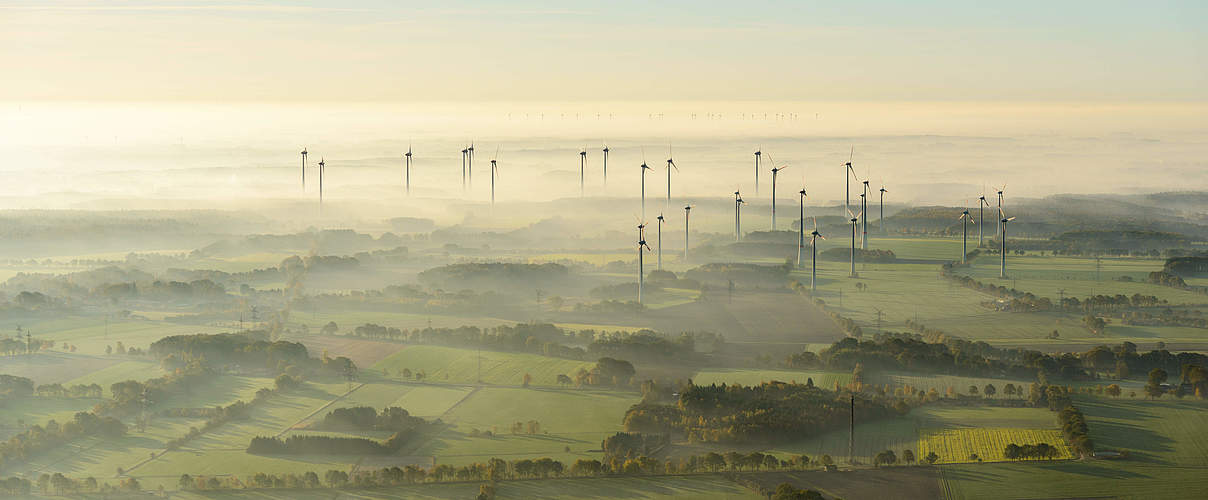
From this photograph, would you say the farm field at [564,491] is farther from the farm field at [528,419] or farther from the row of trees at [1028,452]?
the row of trees at [1028,452]

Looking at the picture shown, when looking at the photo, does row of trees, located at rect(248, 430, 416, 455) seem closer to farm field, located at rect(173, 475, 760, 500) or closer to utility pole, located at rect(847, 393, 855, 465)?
farm field, located at rect(173, 475, 760, 500)

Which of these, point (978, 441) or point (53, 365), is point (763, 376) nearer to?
point (978, 441)

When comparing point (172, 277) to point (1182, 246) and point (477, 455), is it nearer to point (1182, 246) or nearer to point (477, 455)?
point (477, 455)

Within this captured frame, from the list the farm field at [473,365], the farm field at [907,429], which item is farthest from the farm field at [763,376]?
the farm field at [907,429]

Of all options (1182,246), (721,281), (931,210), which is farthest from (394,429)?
(931,210)

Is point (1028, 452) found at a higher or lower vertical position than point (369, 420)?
lower

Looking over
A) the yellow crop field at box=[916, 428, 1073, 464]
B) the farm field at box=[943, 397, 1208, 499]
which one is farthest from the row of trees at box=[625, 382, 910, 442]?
the farm field at box=[943, 397, 1208, 499]

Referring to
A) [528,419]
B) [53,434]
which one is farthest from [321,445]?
[53,434]
